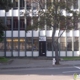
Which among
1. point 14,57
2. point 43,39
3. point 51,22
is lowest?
point 14,57

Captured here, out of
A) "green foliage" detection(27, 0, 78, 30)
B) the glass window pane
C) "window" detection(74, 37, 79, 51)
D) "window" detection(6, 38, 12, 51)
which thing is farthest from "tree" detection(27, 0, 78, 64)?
"window" detection(6, 38, 12, 51)

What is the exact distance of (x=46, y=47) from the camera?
47.2m

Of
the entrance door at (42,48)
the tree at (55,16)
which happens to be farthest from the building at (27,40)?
the tree at (55,16)

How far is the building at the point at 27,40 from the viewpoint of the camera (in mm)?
46844

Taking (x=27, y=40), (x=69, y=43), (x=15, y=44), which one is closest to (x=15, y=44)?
(x=15, y=44)

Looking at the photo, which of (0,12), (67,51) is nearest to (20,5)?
(0,12)

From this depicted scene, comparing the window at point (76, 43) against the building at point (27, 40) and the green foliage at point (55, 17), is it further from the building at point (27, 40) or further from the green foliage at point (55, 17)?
the green foliage at point (55, 17)

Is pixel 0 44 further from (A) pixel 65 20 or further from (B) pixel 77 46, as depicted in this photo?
(A) pixel 65 20

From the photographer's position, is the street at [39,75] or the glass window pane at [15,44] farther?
the glass window pane at [15,44]

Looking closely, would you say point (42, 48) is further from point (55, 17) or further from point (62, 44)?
point (55, 17)

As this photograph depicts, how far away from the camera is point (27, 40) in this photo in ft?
155

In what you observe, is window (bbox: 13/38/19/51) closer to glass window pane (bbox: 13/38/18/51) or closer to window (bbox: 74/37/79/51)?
glass window pane (bbox: 13/38/18/51)

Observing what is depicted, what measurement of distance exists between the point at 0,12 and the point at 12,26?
3.00 m

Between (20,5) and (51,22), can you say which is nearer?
(51,22)
